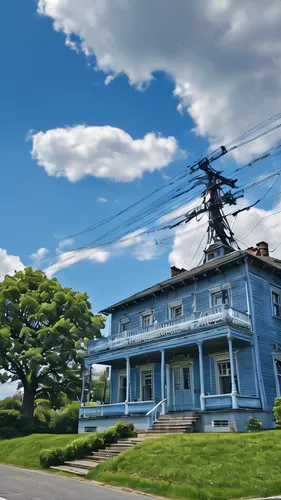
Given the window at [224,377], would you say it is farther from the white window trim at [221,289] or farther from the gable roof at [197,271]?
the gable roof at [197,271]

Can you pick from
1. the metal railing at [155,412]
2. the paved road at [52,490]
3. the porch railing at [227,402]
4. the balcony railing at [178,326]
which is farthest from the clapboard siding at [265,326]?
the paved road at [52,490]

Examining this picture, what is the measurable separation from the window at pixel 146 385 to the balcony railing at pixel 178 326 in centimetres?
251

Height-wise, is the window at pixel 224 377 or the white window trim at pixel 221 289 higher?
the white window trim at pixel 221 289

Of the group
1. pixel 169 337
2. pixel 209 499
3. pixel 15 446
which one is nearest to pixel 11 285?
pixel 15 446

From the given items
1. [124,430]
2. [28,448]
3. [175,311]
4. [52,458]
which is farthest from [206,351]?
[28,448]

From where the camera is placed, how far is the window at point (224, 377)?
22406 mm

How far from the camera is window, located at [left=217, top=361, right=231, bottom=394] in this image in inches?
882

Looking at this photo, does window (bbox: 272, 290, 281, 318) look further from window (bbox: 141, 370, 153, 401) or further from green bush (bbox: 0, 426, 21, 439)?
green bush (bbox: 0, 426, 21, 439)

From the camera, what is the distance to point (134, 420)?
72.0 feet

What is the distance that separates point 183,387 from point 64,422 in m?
10.5

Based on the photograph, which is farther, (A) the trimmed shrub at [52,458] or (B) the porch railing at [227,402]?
(B) the porch railing at [227,402]

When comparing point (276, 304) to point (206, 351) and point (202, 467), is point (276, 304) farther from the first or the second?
point (202, 467)

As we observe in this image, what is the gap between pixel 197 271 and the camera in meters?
26.0

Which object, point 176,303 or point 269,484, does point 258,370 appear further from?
point 269,484
